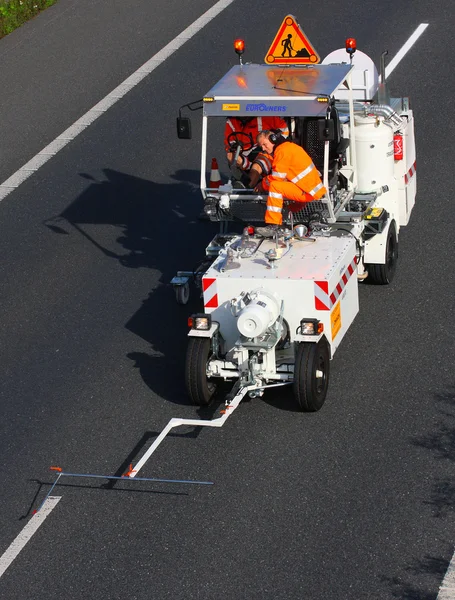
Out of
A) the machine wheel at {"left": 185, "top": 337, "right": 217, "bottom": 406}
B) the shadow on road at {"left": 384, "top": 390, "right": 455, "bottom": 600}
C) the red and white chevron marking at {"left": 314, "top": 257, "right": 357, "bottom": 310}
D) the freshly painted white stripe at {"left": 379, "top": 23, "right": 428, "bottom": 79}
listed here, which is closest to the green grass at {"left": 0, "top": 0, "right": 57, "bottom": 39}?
the freshly painted white stripe at {"left": 379, "top": 23, "right": 428, "bottom": 79}

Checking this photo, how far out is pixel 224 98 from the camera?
11.4m

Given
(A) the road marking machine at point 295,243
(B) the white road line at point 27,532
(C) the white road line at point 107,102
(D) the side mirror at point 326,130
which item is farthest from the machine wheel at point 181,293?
(C) the white road line at point 107,102

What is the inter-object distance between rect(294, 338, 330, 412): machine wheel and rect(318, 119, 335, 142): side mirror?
2.06 metres

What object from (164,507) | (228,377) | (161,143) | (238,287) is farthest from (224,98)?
(161,143)

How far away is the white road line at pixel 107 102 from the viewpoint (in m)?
16.6

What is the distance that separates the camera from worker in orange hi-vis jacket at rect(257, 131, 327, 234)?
11133 mm

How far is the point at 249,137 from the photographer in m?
12.0

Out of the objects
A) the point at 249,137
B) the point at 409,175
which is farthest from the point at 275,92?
the point at 409,175

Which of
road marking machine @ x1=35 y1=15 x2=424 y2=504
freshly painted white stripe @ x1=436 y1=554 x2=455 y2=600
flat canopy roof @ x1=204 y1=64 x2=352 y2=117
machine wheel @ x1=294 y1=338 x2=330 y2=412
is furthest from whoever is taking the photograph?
flat canopy roof @ x1=204 y1=64 x2=352 y2=117

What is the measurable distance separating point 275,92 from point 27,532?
4916mm

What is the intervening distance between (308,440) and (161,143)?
8088 mm

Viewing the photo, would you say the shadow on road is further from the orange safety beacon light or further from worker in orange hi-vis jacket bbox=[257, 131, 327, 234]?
the orange safety beacon light

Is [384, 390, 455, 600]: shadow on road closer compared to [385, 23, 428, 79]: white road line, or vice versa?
[384, 390, 455, 600]: shadow on road

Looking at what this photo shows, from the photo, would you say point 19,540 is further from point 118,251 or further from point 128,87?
point 128,87
